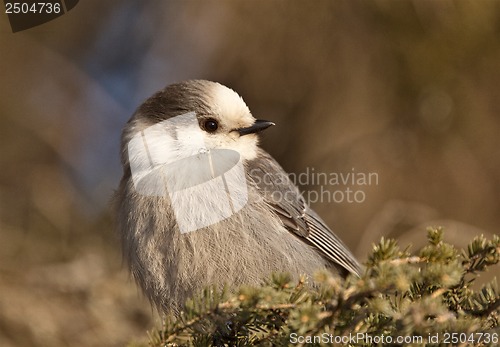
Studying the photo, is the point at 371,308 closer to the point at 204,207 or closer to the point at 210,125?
the point at 204,207

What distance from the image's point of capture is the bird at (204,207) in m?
3.24

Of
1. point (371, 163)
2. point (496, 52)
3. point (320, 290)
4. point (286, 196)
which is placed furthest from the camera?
point (371, 163)

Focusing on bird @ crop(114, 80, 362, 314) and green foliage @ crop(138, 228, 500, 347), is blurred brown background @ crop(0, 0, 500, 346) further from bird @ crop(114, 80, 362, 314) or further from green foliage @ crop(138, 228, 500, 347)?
green foliage @ crop(138, 228, 500, 347)

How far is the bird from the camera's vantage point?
3242 millimetres

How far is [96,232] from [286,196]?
→ 185 cm

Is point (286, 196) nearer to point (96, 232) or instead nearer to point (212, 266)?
point (212, 266)

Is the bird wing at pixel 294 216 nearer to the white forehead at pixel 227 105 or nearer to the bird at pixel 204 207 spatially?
the bird at pixel 204 207

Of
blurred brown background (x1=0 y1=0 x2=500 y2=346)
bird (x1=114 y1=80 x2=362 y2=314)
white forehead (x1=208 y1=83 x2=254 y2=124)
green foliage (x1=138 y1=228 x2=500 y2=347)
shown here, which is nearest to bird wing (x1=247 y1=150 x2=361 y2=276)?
bird (x1=114 y1=80 x2=362 y2=314)

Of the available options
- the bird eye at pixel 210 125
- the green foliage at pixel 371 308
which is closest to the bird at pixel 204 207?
the bird eye at pixel 210 125

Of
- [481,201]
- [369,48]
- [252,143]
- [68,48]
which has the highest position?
[68,48]

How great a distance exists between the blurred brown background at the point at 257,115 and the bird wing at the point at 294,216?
0.74 m

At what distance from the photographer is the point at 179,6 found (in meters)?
5.46

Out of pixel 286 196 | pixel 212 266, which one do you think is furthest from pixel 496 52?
pixel 212 266

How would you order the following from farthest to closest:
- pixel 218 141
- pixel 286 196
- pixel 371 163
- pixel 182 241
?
pixel 371 163 → pixel 286 196 → pixel 218 141 → pixel 182 241
